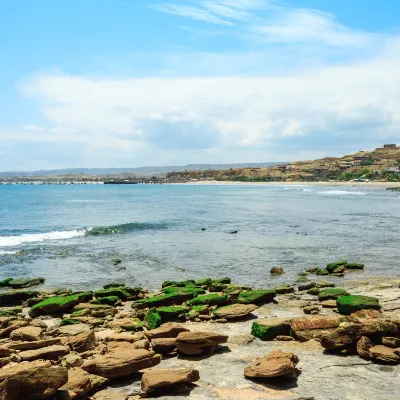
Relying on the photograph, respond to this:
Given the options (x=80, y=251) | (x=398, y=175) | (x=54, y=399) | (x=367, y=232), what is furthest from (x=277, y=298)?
(x=398, y=175)

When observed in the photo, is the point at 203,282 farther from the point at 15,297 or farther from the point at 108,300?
the point at 15,297

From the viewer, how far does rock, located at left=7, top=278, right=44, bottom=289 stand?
23.6 m

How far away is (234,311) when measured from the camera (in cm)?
1566

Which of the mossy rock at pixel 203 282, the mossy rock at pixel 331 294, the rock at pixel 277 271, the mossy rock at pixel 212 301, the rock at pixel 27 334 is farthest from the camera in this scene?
the rock at pixel 277 271

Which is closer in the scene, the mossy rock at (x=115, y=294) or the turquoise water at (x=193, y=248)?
the mossy rock at (x=115, y=294)

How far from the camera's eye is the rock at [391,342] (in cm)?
1143

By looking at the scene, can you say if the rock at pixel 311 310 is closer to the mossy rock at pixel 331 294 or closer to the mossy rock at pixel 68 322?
the mossy rock at pixel 331 294

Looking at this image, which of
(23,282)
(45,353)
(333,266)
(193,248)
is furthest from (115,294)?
(193,248)

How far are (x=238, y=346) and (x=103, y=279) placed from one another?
14679mm

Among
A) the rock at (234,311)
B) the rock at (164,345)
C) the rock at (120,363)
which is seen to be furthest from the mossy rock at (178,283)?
the rock at (120,363)

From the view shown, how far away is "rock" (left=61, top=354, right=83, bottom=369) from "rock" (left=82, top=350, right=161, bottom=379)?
26 cm

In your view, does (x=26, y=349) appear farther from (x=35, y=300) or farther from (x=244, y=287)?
(x=244, y=287)

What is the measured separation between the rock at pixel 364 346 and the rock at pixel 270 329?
2.38 metres

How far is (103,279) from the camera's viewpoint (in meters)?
25.4
